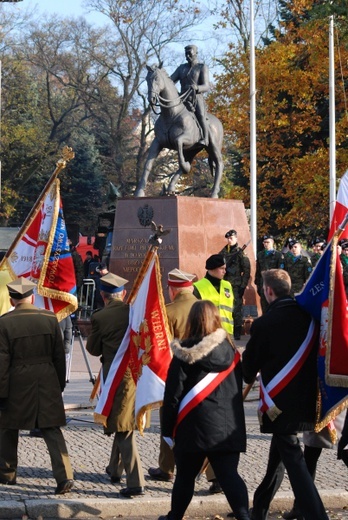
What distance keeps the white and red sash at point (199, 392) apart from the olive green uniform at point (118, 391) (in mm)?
1527

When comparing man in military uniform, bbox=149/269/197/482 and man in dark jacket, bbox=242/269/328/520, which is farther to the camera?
man in military uniform, bbox=149/269/197/482

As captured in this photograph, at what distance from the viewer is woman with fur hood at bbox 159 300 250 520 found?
242 inches

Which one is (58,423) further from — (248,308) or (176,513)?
(248,308)

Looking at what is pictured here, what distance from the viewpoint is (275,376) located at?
6469 mm

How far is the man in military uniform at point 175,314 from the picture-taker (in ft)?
26.4

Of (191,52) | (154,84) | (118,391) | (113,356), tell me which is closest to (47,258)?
(113,356)

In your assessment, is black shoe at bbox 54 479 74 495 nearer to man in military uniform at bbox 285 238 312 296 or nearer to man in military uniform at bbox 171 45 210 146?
man in military uniform at bbox 285 238 312 296

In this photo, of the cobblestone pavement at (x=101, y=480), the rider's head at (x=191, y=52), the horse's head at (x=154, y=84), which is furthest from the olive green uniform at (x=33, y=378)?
the rider's head at (x=191, y=52)

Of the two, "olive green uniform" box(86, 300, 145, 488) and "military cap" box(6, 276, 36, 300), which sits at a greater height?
"military cap" box(6, 276, 36, 300)

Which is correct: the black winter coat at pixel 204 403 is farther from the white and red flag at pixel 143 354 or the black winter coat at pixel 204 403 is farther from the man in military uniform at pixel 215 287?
the man in military uniform at pixel 215 287

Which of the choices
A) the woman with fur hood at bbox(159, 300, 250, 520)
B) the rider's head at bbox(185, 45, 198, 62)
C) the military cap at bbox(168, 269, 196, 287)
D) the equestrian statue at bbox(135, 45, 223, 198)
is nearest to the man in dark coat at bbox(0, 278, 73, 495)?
the military cap at bbox(168, 269, 196, 287)

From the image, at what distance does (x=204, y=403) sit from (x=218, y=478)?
0.47 meters

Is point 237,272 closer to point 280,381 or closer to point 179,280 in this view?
point 179,280

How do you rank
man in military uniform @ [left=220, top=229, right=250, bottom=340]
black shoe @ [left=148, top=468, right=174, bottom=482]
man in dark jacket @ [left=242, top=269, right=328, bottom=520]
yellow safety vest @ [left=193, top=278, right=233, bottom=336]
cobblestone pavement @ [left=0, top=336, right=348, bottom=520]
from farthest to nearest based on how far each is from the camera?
1. man in military uniform @ [left=220, top=229, right=250, bottom=340]
2. yellow safety vest @ [left=193, top=278, right=233, bottom=336]
3. black shoe @ [left=148, top=468, right=174, bottom=482]
4. cobblestone pavement @ [left=0, top=336, right=348, bottom=520]
5. man in dark jacket @ [left=242, top=269, right=328, bottom=520]
